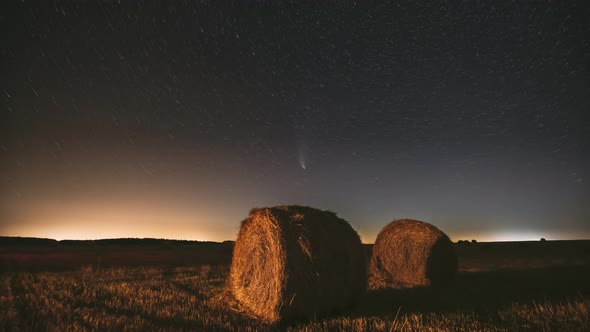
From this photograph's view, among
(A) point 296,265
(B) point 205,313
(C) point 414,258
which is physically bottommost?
(B) point 205,313

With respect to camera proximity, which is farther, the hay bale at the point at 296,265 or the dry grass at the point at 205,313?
the hay bale at the point at 296,265

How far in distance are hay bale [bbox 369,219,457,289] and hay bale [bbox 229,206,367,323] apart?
14.4ft

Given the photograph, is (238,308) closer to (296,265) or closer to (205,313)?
(205,313)

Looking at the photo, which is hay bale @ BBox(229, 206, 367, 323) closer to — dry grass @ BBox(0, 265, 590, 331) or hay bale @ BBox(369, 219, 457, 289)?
dry grass @ BBox(0, 265, 590, 331)

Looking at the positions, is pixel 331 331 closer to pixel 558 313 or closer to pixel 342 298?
pixel 342 298

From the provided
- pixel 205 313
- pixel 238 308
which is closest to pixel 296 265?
pixel 238 308

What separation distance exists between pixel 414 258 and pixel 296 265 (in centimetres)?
681

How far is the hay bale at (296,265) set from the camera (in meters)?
6.73

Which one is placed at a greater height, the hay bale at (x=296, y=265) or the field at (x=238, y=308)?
the hay bale at (x=296, y=265)

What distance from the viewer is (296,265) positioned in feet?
22.4

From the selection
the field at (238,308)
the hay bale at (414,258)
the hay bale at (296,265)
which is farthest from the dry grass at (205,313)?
the hay bale at (414,258)

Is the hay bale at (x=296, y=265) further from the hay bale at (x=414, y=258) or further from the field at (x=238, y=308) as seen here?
the hay bale at (x=414, y=258)

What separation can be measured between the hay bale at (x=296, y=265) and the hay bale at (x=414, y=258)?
14.4 feet

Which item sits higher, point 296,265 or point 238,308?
point 296,265
